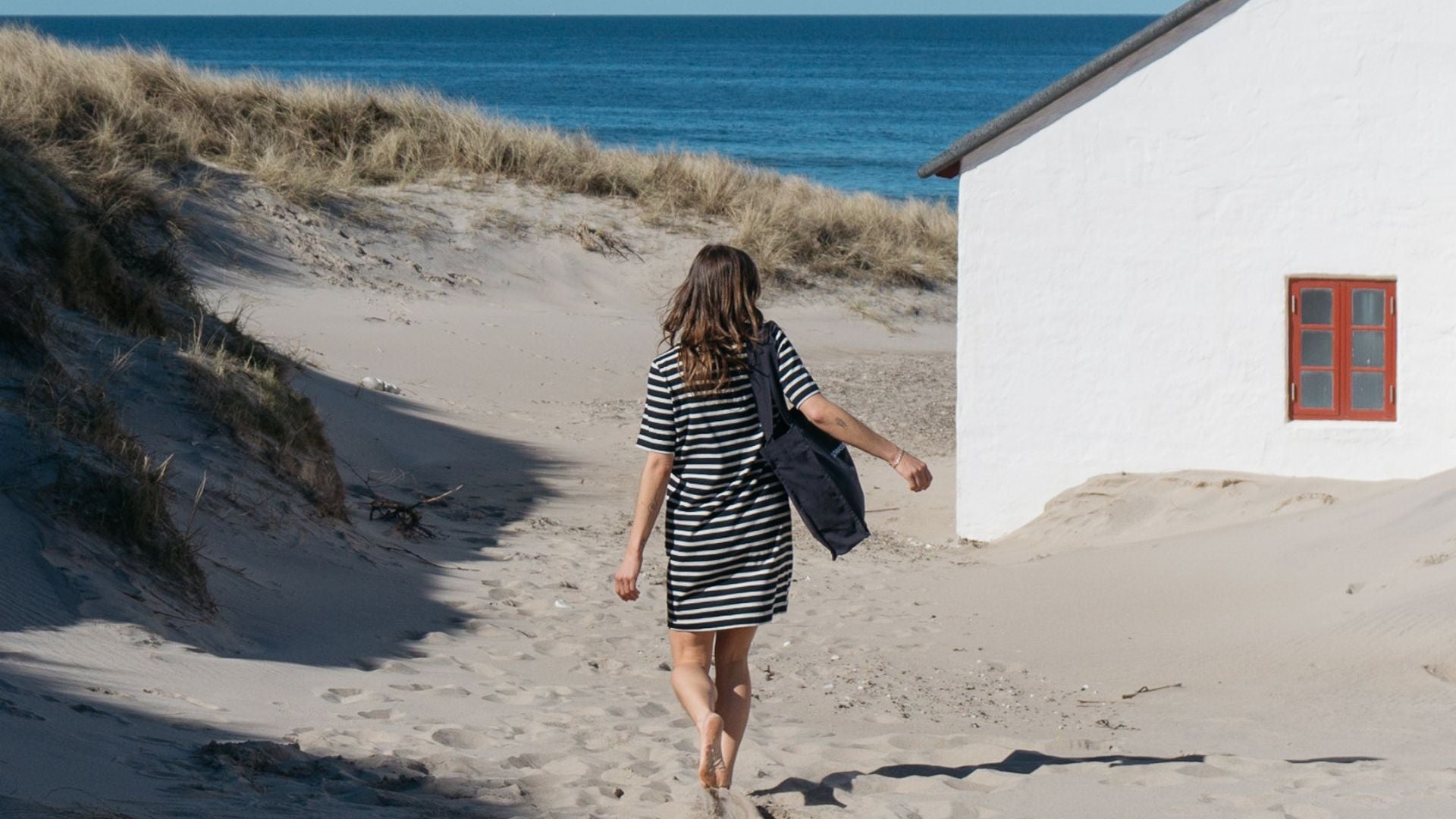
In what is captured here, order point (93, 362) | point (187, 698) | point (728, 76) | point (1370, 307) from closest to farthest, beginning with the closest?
point (187, 698) → point (93, 362) → point (1370, 307) → point (728, 76)

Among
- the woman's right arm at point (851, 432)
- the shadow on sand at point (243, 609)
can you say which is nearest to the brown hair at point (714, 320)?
the woman's right arm at point (851, 432)

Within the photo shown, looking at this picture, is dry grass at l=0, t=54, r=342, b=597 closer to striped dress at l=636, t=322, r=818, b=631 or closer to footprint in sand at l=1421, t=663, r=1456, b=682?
striped dress at l=636, t=322, r=818, b=631

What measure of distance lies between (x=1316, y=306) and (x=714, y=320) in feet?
24.3

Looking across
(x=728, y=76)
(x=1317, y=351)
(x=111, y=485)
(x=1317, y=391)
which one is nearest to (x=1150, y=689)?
(x=1317, y=391)

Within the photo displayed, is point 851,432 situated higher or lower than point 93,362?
lower

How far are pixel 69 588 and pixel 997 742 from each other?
12.6ft

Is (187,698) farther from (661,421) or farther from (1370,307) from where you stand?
(1370,307)

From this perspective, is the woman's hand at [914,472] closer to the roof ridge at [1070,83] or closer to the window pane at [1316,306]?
the roof ridge at [1070,83]

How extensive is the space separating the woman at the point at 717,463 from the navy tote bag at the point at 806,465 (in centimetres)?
4

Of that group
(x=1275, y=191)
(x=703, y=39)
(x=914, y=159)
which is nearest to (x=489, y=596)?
(x=1275, y=191)

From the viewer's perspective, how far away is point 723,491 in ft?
15.3

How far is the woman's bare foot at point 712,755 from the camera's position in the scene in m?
4.59

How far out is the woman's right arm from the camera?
460 centimetres

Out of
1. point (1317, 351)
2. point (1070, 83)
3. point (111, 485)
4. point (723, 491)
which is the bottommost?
point (111, 485)
